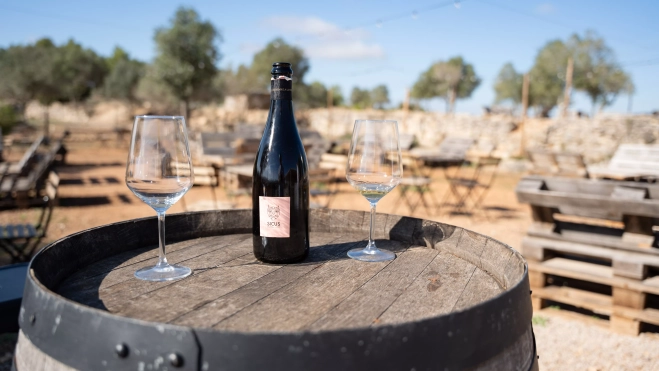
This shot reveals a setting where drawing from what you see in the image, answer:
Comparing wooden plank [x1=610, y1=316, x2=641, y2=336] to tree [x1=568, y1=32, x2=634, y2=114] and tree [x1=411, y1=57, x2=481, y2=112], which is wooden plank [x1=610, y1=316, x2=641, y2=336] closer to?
tree [x1=568, y1=32, x2=634, y2=114]

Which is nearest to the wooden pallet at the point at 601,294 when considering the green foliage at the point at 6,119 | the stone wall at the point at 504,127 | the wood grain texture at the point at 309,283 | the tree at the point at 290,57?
the wood grain texture at the point at 309,283

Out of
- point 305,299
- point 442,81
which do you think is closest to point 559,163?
point 305,299

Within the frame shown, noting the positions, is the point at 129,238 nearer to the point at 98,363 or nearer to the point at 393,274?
the point at 98,363

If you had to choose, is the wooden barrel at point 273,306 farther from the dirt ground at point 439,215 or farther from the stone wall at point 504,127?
the stone wall at point 504,127

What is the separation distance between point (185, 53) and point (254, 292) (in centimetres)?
2560

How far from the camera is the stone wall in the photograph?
61.0 feet

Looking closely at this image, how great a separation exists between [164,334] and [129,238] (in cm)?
89

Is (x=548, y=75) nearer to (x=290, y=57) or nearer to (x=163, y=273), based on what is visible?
(x=290, y=57)

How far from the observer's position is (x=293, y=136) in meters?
1.60

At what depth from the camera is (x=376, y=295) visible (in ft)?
3.84

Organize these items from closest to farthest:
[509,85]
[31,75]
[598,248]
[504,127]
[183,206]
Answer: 1. [598,248]
2. [183,206]
3. [504,127]
4. [31,75]
5. [509,85]

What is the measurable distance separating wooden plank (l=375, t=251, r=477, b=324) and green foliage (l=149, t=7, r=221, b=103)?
24988mm

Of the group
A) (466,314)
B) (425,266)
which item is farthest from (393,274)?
(466,314)

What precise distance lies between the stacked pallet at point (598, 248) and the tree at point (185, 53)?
23.1 metres
